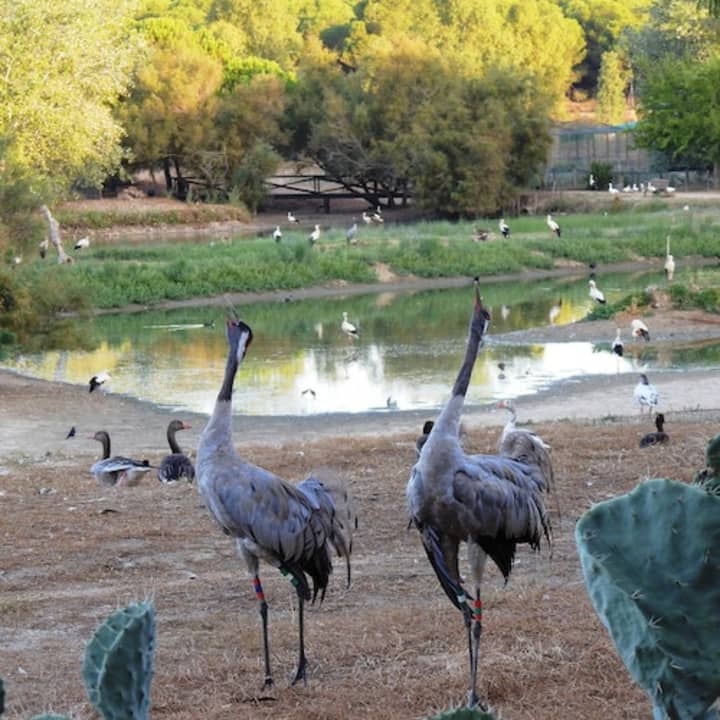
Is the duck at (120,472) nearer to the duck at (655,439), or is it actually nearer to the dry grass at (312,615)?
the dry grass at (312,615)

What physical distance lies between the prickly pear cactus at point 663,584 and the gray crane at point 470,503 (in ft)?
9.83

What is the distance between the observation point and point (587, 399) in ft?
68.2

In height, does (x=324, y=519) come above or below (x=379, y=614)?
above

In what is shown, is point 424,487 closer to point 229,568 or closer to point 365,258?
point 229,568

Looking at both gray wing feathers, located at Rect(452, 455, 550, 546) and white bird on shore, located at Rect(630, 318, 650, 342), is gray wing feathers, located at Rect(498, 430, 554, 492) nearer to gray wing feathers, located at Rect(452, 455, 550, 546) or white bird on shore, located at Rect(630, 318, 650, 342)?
gray wing feathers, located at Rect(452, 455, 550, 546)

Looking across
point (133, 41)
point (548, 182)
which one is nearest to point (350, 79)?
point (548, 182)

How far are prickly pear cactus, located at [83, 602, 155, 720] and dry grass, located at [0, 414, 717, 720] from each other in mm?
2755

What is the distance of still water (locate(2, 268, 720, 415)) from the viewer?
2294 cm

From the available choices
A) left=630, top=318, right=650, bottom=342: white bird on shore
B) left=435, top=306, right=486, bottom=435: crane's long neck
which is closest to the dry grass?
left=435, top=306, right=486, bottom=435: crane's long neck

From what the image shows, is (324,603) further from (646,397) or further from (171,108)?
(171,108)

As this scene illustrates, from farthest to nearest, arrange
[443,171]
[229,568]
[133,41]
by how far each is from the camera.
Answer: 1. [443,171]
2. [133,41]
3. [229,568]

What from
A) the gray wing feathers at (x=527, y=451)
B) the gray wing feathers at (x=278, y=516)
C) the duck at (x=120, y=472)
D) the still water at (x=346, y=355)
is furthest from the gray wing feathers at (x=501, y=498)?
the still water at (x=346, y=355)

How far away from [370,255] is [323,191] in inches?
974

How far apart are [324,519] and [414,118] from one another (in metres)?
53.5
